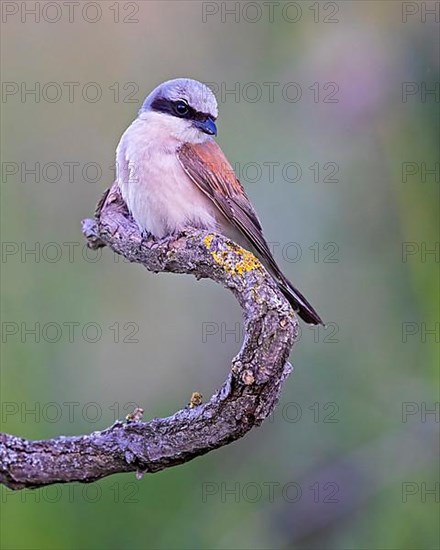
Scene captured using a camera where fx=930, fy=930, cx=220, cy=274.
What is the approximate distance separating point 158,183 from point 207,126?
258mm

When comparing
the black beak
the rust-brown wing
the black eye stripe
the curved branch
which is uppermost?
the black eye stripe

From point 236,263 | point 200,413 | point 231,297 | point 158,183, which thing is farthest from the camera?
point 231,297

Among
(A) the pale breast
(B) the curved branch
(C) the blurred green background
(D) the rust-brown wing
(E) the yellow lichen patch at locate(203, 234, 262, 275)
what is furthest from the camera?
(C) the blurred green background

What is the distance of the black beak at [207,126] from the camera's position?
3.15 metres

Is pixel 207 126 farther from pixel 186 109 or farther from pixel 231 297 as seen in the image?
pixel 231 297

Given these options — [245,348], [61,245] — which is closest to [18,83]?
[61,245]

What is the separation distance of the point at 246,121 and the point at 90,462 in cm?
257

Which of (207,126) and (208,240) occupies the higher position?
(207,126)

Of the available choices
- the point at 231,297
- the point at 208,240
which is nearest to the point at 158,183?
the point at 208,240

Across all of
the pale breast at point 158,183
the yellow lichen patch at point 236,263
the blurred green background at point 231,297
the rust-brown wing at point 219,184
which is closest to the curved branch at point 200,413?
A: the yellow lichen patch at point 236,263

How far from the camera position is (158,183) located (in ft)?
10.3

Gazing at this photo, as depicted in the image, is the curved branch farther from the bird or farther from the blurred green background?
the blurred green background

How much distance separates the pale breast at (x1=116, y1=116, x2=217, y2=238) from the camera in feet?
10.0

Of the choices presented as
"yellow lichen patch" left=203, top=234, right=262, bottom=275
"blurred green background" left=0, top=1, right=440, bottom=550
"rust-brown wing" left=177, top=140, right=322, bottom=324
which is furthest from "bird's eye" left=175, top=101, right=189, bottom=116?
"yellow lichen patch" left=203, top=234, right=262, bottom=275
